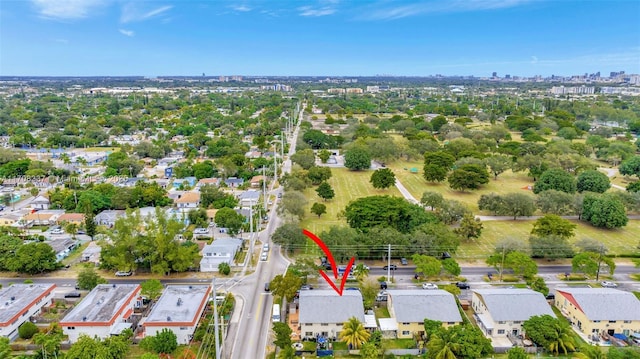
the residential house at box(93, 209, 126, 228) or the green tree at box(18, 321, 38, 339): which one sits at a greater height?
the residential house at box(93, 209, 126, 228)

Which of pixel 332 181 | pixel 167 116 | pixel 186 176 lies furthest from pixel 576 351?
pixel 167 116

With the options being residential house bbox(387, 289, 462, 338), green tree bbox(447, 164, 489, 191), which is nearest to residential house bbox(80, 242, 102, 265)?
residential house bbox(387, 289, 462, 338)

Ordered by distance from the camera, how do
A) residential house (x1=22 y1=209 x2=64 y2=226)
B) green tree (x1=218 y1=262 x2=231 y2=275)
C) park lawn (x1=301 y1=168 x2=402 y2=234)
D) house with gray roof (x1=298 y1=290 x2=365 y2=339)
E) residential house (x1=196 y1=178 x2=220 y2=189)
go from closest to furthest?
1. house with gray roof (x1=298 y1=290 x2=365 y2=339)
2. green tree (x1=218 y1=262 x2=231 y2=275)
3. residential house (x1=22 y1=209 x2=64 y2=226)
4. park lawn (x1=301 y1=168 x2=402 y2=234)
5. residential house (x1=196 y1=178 x2=220 y2=189)

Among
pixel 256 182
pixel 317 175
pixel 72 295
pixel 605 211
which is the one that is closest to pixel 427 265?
pixel 605 211

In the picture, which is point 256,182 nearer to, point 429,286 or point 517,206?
point 517,206


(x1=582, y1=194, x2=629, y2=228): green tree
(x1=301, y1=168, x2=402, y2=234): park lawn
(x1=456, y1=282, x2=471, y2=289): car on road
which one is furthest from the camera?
(x1=301, y1=168, x2=402, y2=234): park lawn

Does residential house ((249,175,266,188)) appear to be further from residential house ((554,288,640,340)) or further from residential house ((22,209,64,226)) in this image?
residential house ((554,288,640,340))

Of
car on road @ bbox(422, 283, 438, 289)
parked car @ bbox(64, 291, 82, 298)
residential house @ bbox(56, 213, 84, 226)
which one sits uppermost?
residential house @ bbox(56, 213, 84, 226)

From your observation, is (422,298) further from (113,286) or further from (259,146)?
(259,146)
